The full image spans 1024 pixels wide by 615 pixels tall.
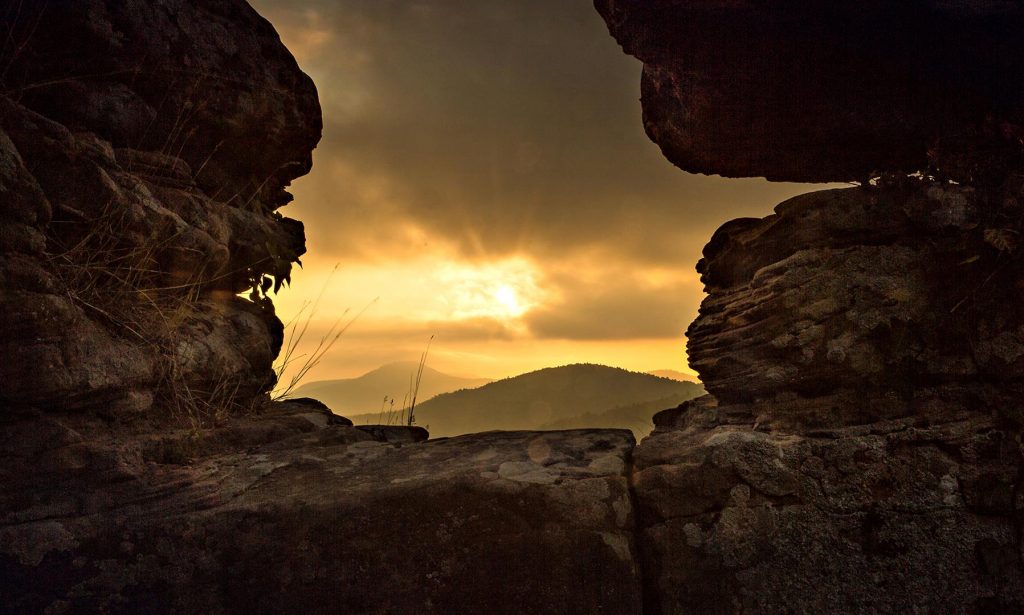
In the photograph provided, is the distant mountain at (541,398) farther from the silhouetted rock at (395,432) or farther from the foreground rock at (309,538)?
the foreground rock at (309,538)

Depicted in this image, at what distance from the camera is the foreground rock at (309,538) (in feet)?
8.56

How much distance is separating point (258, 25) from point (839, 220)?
16.5ft

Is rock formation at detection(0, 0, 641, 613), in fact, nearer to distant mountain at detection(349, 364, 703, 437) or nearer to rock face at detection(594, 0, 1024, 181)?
rock face at detection(594, 0, 1024, 181)

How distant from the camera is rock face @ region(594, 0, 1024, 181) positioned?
3498mm

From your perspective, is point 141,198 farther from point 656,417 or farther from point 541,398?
point 541,398

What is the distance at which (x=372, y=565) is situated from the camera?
107 inches

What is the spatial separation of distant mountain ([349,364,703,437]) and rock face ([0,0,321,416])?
216 ft

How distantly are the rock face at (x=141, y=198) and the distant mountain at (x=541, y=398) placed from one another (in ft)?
216

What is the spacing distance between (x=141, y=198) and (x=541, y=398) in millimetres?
76118

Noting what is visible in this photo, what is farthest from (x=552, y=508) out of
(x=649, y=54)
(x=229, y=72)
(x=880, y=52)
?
(x=229, y=72)

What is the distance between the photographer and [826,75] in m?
3.81

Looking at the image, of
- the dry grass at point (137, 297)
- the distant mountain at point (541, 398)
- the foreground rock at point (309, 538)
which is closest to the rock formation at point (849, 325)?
the foreground rock at point (309, 538)

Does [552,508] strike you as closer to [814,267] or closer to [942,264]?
[814,267]

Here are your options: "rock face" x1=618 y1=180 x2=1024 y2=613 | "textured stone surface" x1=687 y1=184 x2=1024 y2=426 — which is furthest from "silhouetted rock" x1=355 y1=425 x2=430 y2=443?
"textured stone surface" x1=687 y1=184 x2=1024 y2=426
